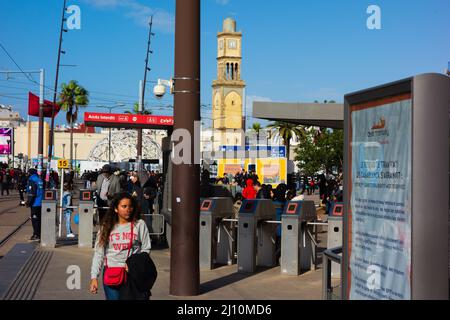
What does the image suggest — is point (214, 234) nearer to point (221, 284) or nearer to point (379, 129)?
point (221, 284)

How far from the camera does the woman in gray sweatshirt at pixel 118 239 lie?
6.77 meters

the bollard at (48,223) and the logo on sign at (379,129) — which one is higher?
the logo on sign at (379,129)

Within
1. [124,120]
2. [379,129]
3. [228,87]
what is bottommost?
[379,129]

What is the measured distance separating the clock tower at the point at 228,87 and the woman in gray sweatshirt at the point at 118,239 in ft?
391

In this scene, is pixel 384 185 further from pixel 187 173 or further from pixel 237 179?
pixel 237 179

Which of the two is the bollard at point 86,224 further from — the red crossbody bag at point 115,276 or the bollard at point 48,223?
the red crossbody bag at point 115,276

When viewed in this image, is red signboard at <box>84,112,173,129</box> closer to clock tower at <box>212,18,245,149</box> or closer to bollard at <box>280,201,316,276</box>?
bollard at <box>280,201,316,276</box>

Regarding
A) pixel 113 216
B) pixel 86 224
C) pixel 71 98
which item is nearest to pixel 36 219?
pixel 86 224

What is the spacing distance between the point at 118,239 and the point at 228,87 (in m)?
125

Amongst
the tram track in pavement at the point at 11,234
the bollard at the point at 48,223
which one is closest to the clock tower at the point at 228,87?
the tram track in pavement at the point at 11,234

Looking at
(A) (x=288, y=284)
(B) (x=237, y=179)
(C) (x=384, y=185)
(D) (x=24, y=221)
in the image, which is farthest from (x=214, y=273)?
(B) (x=237, y=179)

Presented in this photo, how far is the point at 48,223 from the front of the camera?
16.9 meters

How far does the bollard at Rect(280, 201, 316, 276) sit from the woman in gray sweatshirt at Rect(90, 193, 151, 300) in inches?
250

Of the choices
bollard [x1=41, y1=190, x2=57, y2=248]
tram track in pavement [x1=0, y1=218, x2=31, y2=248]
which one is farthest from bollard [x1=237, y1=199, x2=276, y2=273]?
tram track in pavement [x1=0, y1=218, x2=31, y2=248]
